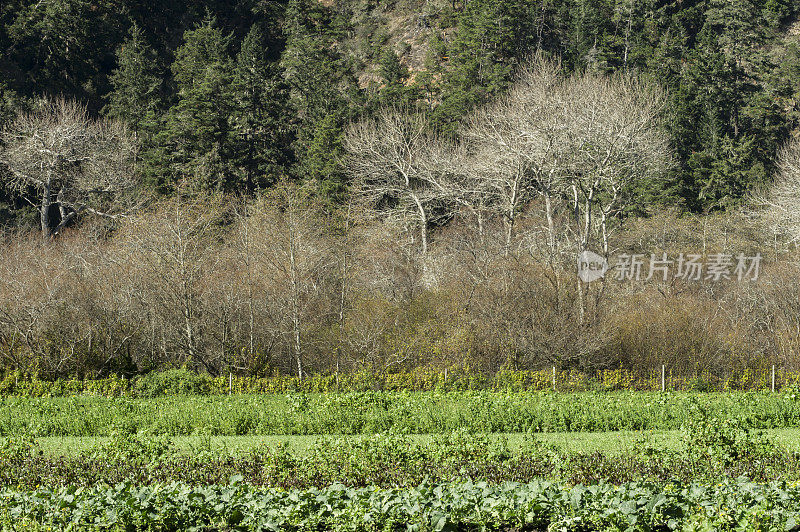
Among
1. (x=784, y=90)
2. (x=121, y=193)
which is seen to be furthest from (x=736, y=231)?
(x=121, y=193)

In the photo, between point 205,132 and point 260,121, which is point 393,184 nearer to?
point 260,121

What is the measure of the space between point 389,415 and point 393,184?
2546cm

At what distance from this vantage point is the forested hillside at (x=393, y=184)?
23.8 metres

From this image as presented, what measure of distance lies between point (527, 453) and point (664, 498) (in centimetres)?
290

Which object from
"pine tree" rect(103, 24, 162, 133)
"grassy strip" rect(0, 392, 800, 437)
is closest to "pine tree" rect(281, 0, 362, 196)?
"pine tree" rect(103, 24, 162, 133)

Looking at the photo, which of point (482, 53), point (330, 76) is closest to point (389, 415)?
point (482, 53)

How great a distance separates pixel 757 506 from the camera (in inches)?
300

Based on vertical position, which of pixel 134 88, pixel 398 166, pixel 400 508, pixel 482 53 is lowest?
pixel 400 508

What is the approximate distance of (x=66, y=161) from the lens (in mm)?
40406

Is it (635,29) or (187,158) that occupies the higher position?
(635,29)

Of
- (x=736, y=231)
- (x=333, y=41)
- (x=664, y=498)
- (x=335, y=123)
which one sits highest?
(x=333, y=41)

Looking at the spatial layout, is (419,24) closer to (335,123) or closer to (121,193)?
(335,123)

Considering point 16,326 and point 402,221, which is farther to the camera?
point 402,221

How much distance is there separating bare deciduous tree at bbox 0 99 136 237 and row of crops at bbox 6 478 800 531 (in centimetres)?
3264
